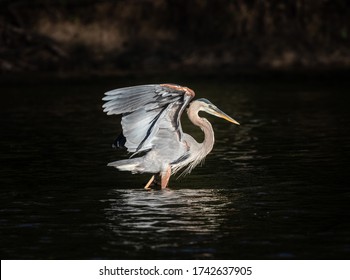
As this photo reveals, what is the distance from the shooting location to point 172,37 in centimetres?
2867

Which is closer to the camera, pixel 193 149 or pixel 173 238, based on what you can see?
pixel 173 238

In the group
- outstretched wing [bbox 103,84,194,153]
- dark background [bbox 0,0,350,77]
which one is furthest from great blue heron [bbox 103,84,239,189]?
dark background [bbox 0,0,350,77]

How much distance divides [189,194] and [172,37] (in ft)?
57.9

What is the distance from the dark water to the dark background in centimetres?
782

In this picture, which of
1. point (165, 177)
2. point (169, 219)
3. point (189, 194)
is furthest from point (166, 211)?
point (165, 177)

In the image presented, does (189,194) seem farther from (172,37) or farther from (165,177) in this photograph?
(172,37)

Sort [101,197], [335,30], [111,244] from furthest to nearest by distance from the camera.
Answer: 1. [335,30]
2. [101,197]
3. [111,244]

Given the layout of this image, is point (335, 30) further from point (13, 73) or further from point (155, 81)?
point (13, 73)

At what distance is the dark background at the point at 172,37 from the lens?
27.2 metres

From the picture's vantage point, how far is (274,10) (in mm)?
28922

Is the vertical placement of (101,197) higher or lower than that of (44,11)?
lower

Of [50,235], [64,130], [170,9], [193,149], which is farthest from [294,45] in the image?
[50,235]

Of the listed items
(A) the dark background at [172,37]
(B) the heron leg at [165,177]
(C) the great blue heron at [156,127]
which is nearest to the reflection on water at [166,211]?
(B) the heron leg at [165,177]

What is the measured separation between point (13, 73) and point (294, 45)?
7381mm
